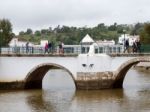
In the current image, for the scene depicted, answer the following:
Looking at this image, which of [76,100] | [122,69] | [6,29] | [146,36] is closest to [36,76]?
[122,69]

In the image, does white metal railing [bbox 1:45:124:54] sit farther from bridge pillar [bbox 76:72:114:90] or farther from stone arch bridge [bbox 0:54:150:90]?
bridge pillar [bbox 76:72:114:90]

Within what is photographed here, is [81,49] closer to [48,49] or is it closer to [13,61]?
[48,49]

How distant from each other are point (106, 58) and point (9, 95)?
6.91m

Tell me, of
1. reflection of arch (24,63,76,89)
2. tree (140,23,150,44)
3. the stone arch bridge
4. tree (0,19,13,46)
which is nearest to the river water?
the stone arch bridge

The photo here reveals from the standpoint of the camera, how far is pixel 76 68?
36281 mm

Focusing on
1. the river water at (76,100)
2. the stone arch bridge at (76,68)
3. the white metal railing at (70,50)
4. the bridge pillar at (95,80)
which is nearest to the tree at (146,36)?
the stone arch bridge at (76,68)

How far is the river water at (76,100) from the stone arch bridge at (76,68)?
0.93 m

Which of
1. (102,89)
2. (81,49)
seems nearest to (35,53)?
(81,49)

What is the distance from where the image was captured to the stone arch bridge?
35.3 metres

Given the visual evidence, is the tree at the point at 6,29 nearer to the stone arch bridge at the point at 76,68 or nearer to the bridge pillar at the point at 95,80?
the stone arch bridge at the point at 76,68

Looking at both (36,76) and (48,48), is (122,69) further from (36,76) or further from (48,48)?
(36,76)

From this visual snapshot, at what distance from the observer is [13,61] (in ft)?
127

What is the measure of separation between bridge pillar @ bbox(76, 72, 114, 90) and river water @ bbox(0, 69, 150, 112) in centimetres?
66

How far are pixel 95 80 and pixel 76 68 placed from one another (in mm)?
1839
